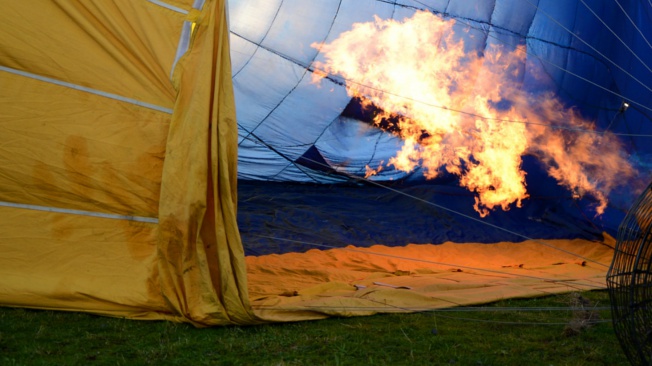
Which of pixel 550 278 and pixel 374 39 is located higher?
pixel 374 39

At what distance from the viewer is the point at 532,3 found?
7.53 m

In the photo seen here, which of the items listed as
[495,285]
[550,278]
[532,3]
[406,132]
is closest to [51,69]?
[495,285]

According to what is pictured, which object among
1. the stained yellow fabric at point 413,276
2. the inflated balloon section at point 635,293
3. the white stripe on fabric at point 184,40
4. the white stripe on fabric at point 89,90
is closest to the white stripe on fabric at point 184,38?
the white stripe on fabric at point 184,40

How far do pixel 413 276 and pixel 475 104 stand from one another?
102 inches

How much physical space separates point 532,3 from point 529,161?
157cm

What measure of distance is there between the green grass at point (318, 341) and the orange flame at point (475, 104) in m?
3.30

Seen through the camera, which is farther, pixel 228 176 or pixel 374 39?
pixel 374 39

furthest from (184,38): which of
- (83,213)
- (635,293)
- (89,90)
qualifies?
(635,293)

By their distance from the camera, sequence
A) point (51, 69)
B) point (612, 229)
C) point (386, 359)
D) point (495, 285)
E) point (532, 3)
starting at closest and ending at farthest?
point (386, 359)
point (51, 69)
point (495, 285)
point (612, 229)
point (532, 3)

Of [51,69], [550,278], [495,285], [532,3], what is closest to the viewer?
[51,69]

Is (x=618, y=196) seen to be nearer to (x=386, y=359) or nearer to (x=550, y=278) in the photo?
(x=550, y=278)

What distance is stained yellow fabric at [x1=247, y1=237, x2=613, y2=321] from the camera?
4281 mm

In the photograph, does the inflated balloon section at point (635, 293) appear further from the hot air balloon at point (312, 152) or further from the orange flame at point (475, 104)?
the orange flame at point (475, 104)

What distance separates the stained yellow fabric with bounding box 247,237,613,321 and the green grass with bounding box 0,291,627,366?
0.19 meters
